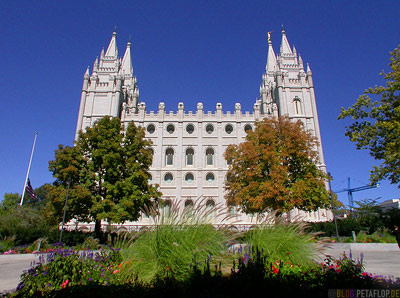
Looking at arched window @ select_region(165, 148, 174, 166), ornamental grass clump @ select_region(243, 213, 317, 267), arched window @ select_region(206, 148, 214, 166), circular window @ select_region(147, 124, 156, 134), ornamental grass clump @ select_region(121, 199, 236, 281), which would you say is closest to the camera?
ornamental grass clump @ select_region(121, 199, 236, 281)

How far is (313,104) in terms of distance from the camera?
1371 inches

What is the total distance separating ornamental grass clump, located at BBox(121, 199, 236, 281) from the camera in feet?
16.2

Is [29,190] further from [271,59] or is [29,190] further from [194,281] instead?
[271,59]

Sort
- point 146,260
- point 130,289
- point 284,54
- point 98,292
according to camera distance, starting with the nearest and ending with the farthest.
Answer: point 98,292
point 130,289
point 146,260
point 284,54

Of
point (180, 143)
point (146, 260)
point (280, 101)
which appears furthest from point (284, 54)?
point (146, 260)

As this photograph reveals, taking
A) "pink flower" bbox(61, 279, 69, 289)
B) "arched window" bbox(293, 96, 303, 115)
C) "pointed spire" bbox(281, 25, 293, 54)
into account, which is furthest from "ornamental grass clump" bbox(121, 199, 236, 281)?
"pointed spire" bbox(281, 25, 293, 54)

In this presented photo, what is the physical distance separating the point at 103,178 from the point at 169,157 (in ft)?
51.5

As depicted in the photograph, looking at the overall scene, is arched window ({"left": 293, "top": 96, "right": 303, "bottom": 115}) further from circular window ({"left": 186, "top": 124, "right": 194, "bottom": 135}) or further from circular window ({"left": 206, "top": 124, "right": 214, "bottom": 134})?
circular window ({"left": 186, "top": 124, "right": 194, "bottom": 135})

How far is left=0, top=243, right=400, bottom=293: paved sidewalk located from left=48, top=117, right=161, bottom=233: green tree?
4.67 meters

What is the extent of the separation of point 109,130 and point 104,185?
4.36 metres

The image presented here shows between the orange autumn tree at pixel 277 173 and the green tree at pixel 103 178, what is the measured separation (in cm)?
682

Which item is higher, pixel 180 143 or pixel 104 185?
pixel 180 143

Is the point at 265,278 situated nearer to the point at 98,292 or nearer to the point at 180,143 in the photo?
the point at 98,292

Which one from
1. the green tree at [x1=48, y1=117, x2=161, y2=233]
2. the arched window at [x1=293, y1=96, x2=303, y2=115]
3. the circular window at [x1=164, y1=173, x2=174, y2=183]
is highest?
the arched window at [x1=293, y1=96, x2=303, y2=115]
